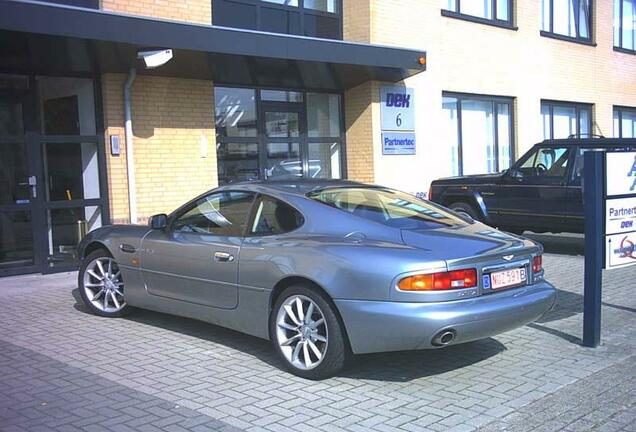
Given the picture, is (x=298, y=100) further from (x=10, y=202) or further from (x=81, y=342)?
(x=81, y=342)

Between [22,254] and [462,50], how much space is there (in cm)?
971

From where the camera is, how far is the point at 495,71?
1515 cm

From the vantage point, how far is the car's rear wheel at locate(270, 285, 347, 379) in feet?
15.3

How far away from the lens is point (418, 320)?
4.36 m

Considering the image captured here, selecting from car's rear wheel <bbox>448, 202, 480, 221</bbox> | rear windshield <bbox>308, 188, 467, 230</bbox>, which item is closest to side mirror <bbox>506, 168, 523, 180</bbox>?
car's rear wheel <bbox>448, 202, 480, 221</bbox>

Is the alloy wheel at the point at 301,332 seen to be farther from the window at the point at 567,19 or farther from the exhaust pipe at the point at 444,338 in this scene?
the window at the point at 567,19

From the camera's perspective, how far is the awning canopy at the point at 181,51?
780 cm

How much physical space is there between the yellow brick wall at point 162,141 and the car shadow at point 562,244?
5873 millimetres

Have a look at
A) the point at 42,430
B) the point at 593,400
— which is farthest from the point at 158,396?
the point at 593,400

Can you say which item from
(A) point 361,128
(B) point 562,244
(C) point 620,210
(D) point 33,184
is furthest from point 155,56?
(B) point 562,244

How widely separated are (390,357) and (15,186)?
249 inches

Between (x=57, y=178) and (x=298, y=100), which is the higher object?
(x=298, y=100)

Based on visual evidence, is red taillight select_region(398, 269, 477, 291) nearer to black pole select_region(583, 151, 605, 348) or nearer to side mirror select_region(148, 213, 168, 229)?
black pole select_region(583, 151, 605, 348)

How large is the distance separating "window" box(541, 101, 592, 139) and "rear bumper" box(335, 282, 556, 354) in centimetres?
1341
